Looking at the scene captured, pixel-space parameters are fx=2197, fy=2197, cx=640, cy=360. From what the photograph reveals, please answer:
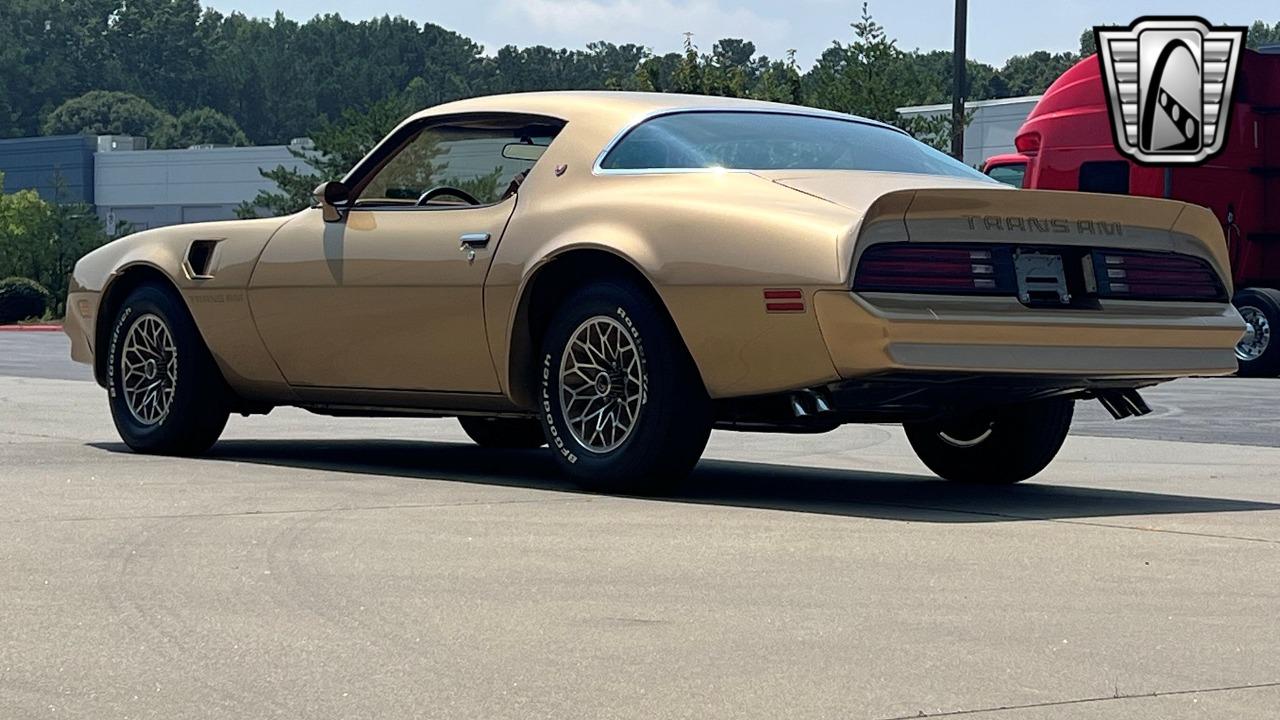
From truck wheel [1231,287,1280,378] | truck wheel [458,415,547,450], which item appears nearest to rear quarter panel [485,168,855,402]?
truck wheel [458,415,547,450]

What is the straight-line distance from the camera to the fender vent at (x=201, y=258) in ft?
30.7

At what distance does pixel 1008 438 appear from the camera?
861cm

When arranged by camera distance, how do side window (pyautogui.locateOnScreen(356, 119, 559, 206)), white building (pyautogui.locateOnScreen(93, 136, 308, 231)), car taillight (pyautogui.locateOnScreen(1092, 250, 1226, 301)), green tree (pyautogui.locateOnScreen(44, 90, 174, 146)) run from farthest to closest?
green tree (pyautogui.locateOnScreen(44, 90, 174, 146))
white building (pyautogui.locateOnScreen(93, 136, 308, 231))
side window (pyautogui.locateOnScreen(356, 119, 559, 206))
car taillight (pyautogui.locateOnScreen(1092, 250, 1226, 301))

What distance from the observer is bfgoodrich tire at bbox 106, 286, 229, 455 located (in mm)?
9336

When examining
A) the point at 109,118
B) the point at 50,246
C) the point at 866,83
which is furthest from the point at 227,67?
the point at 866,83

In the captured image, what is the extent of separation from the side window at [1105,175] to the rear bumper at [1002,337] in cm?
1313

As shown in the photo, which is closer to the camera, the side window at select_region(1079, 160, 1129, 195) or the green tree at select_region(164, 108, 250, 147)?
the side window at select_region(1079, 160, 1129, 195)

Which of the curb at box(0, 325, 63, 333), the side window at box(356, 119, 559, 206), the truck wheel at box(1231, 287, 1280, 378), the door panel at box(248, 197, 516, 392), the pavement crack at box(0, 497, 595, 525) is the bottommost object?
the curb at box(0, 325, 63, 333)

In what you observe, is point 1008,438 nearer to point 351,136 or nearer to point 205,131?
point 351,136

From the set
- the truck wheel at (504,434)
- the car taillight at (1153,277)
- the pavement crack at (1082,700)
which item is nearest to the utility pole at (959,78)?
the truck wheel at (504,434)

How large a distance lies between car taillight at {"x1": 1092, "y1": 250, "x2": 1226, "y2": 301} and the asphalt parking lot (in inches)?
29.3

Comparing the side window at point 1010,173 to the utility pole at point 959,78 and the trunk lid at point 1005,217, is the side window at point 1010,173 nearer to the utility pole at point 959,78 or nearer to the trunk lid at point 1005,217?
the utility pole at point 959,78

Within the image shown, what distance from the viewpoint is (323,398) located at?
29.5 feet

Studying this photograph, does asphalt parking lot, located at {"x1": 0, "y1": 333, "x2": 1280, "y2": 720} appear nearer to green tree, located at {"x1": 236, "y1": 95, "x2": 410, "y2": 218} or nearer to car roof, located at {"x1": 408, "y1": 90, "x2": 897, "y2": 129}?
car roof, located at {"x1": 408, "y1": 90, "x2": 897, "y2": 129}
